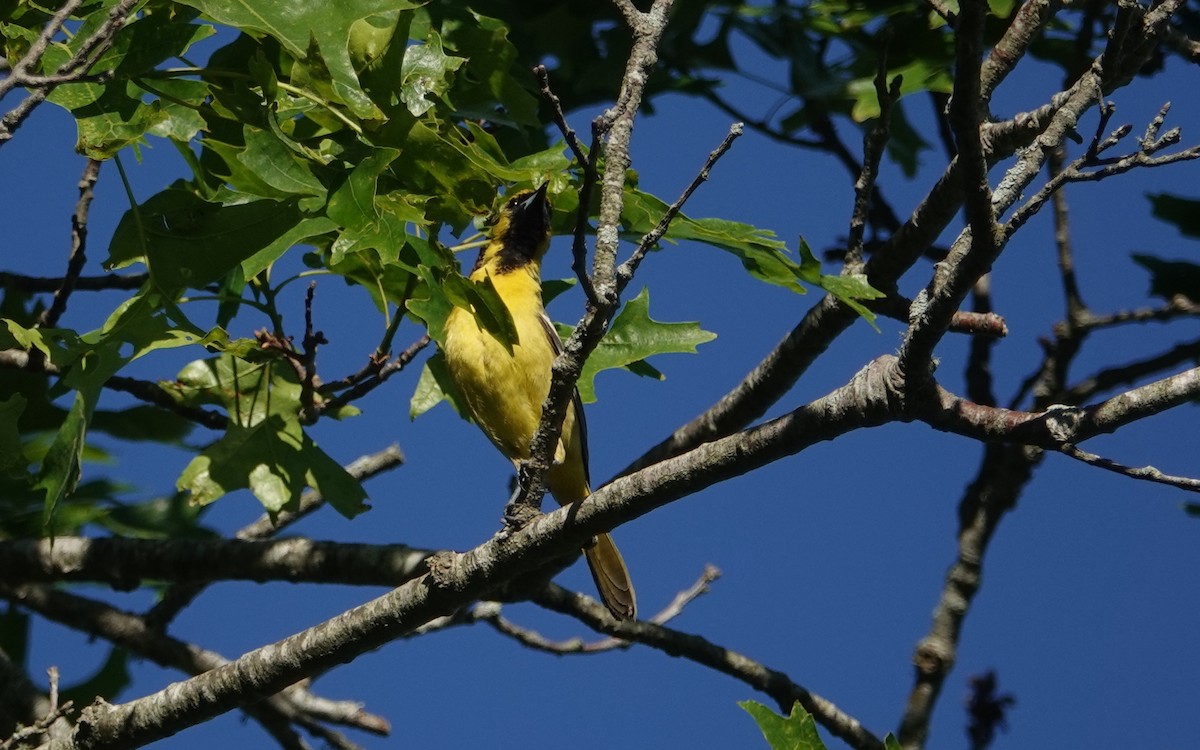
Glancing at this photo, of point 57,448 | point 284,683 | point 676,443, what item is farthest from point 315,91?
point 676,443

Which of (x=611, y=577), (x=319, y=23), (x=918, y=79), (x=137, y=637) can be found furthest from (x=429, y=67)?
(x=137, y=637)

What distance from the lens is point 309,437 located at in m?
4.36

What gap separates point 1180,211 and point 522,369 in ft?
8.51

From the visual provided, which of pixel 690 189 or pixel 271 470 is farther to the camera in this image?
pixel 271 470

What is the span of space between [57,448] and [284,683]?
84 cm

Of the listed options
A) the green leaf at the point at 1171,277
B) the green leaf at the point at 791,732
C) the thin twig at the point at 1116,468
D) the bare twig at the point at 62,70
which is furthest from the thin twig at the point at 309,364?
the green leaf at the point at 1171,277

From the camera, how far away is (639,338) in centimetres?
420

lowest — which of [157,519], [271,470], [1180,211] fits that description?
[271,470]

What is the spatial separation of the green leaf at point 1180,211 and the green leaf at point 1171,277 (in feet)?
0.45

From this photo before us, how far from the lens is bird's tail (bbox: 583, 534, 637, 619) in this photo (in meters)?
4.76

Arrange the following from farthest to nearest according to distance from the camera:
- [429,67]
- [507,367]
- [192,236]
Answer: [507,367] → [429,67] → [192,236]

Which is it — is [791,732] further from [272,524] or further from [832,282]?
[272,524]

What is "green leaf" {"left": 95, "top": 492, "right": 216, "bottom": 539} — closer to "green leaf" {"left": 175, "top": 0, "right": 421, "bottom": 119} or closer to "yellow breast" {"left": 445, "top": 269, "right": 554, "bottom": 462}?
"yellow breast" {"left": 445, "top": 269, "right": 554, "bottom": 462}

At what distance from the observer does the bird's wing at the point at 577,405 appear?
189 inches
